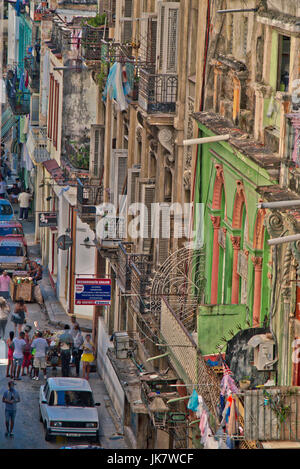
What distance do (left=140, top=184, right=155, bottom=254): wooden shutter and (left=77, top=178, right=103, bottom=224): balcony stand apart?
7.13m

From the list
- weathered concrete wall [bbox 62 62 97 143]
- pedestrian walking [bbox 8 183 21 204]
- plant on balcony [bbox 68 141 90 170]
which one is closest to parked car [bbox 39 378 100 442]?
plant on balcony [bbox 68 141 90 170]

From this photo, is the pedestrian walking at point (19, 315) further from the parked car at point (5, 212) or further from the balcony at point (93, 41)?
the parked car at point (5, 212)

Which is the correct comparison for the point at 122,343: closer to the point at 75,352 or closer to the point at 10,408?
the point at 10,408

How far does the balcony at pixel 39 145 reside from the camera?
56906 millimetres

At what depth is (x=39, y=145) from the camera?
2297 inches

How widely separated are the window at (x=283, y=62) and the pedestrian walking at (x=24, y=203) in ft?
129

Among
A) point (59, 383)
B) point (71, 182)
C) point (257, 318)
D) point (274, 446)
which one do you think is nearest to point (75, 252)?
point (71, 182)

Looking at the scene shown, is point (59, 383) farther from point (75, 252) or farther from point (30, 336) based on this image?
point (75, 252)

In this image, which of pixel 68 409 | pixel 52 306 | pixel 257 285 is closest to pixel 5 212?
pixel 52 306

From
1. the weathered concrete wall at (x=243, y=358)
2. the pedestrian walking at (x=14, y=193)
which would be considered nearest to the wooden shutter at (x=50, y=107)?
the pedestrian walking at (x=14, y=193)

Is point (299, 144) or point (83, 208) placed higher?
point (299, 144)

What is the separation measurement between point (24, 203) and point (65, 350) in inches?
970
